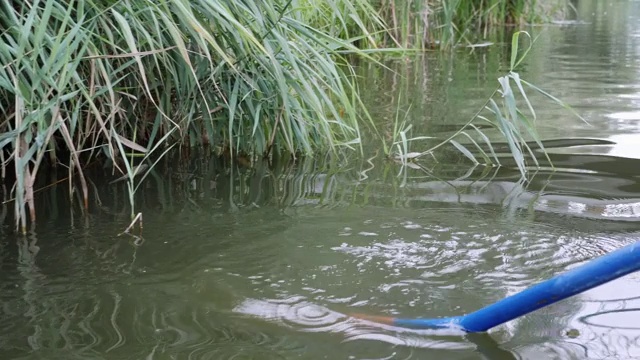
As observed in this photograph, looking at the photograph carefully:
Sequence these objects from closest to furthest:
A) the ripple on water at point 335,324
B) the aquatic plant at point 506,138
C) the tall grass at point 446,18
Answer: the ripple on water at point 335,324 < the aquatic plant at point 506,138 < the tall grass at point 446,18

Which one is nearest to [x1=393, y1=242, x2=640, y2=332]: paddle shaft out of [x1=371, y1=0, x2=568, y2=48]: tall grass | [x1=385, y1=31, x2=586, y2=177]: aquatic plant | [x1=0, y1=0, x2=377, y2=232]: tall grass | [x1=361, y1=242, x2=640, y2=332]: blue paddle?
[x1=361, y1=242, x2=640, y2=332]: blue paddle

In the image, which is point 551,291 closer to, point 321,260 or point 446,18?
point 321,260

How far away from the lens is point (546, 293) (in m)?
1.40

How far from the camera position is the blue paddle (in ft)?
4.08

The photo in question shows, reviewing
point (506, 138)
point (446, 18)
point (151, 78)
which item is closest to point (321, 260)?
point (151, 78)

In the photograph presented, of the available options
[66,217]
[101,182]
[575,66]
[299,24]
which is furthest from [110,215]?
[575,66]

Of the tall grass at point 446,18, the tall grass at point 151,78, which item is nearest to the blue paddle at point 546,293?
the tall grass at point 151,78

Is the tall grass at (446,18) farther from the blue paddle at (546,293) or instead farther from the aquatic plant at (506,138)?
the blue paddle at (546,293)

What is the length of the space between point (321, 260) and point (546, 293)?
0.84m

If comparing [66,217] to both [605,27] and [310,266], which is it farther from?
[605,27]

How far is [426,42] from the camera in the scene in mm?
7520

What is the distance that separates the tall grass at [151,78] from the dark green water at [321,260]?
0.55 ft

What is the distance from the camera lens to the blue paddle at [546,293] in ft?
4.08

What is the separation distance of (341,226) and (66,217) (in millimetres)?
A: 916
